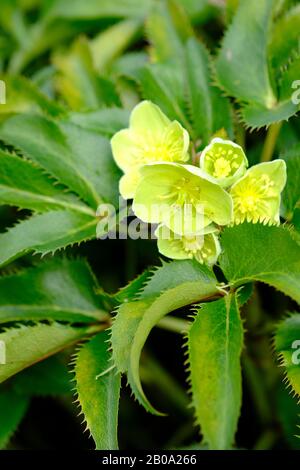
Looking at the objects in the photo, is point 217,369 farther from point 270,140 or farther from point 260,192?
point 270,140

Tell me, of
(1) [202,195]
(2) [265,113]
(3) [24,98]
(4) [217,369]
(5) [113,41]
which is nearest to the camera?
(4) [217,369]

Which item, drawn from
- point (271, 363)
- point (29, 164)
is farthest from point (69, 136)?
point (271, 363)

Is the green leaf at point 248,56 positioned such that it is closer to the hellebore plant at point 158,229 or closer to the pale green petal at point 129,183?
the hellebore plant at point 158,229

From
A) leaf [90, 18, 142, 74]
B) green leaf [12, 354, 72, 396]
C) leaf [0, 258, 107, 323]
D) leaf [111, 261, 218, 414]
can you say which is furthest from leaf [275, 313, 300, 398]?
leaf [90, 18, 142, 74]

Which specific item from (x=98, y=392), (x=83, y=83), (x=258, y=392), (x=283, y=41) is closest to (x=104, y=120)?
(x=83, y=83)

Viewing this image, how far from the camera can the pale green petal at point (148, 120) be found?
85cm

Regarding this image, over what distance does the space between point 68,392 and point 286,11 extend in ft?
2.19

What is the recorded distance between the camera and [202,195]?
77 cm

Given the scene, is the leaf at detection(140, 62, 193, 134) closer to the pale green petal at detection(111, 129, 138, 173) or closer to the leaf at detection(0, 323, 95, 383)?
the pale green petal at detection(111, 129, 138, 173)

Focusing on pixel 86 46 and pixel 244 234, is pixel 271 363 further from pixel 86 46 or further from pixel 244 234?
pixel 86 46

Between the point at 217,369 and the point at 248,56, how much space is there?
18.9 inches

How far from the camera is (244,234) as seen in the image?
73 cm

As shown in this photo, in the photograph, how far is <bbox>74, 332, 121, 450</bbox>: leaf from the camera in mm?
713

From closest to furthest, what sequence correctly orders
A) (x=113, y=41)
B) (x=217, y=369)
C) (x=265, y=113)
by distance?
1. (x=217, y=369)
2. (x=265, y=113)
3. (x=113, y=41)
